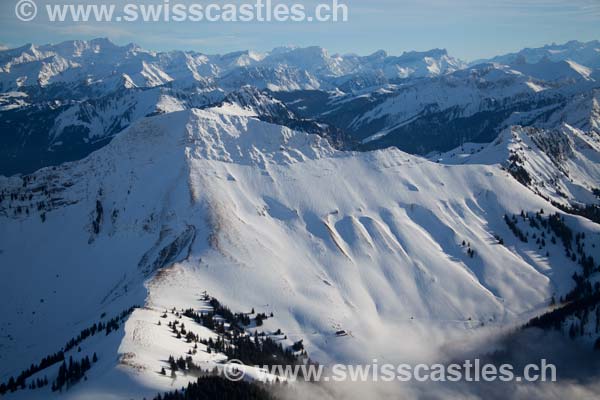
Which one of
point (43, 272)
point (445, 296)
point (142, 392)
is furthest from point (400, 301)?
point (43, 272)

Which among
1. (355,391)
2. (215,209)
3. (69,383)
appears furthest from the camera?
(215,209)

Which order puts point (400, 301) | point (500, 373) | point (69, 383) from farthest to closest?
1. point (400, 301)
2. point (500, 373)
3. point (69, 383)

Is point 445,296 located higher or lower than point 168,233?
lower

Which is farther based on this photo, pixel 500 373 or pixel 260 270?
pixel 260 270

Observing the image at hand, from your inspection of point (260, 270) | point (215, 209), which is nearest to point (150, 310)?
point (260, 270)

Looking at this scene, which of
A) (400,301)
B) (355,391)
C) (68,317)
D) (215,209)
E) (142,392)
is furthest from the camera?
(215,209)

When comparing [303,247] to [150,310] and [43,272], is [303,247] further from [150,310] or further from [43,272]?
[43,272]

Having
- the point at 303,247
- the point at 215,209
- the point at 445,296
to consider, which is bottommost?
the point at 445,296

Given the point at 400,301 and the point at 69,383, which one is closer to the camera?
the point at 69,383

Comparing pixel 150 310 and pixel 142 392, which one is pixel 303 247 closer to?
pixel 150 310
